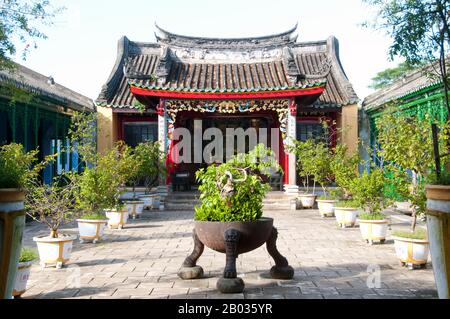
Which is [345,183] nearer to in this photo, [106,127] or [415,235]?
[415,235]

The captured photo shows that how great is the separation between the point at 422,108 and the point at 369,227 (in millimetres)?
6006

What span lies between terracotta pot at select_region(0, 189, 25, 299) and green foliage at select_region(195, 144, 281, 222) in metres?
2.23

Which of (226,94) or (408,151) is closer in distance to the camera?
(408,151)

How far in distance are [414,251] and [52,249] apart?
14.8ft

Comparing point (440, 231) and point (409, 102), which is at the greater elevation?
point (409, 102)

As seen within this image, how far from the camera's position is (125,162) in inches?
431

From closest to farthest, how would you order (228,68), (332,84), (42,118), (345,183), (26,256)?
(26,256) < (345,183) < (42,118) < (228,68) < (332,84)

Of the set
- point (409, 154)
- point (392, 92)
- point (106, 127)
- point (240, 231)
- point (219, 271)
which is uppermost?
point (392, 92)

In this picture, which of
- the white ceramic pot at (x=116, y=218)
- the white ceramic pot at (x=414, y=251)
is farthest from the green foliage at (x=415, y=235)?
the white ceramic pot at (x=116, y=218)

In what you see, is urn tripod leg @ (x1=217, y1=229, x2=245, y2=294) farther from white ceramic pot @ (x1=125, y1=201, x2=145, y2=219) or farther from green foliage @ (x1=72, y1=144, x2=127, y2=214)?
white ceramic pot @ (x1=125, y1=201, x2=145, y2=219)

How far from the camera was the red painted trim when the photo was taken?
1345cm

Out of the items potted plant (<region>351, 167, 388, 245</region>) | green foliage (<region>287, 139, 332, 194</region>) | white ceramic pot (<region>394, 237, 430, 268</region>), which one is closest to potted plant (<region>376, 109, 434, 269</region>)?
white ceramic pot (<region>394, 237, 430, 268</region>)

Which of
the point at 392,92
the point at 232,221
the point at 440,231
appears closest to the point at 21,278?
the point at 232,221

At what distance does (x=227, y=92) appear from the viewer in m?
13.8
